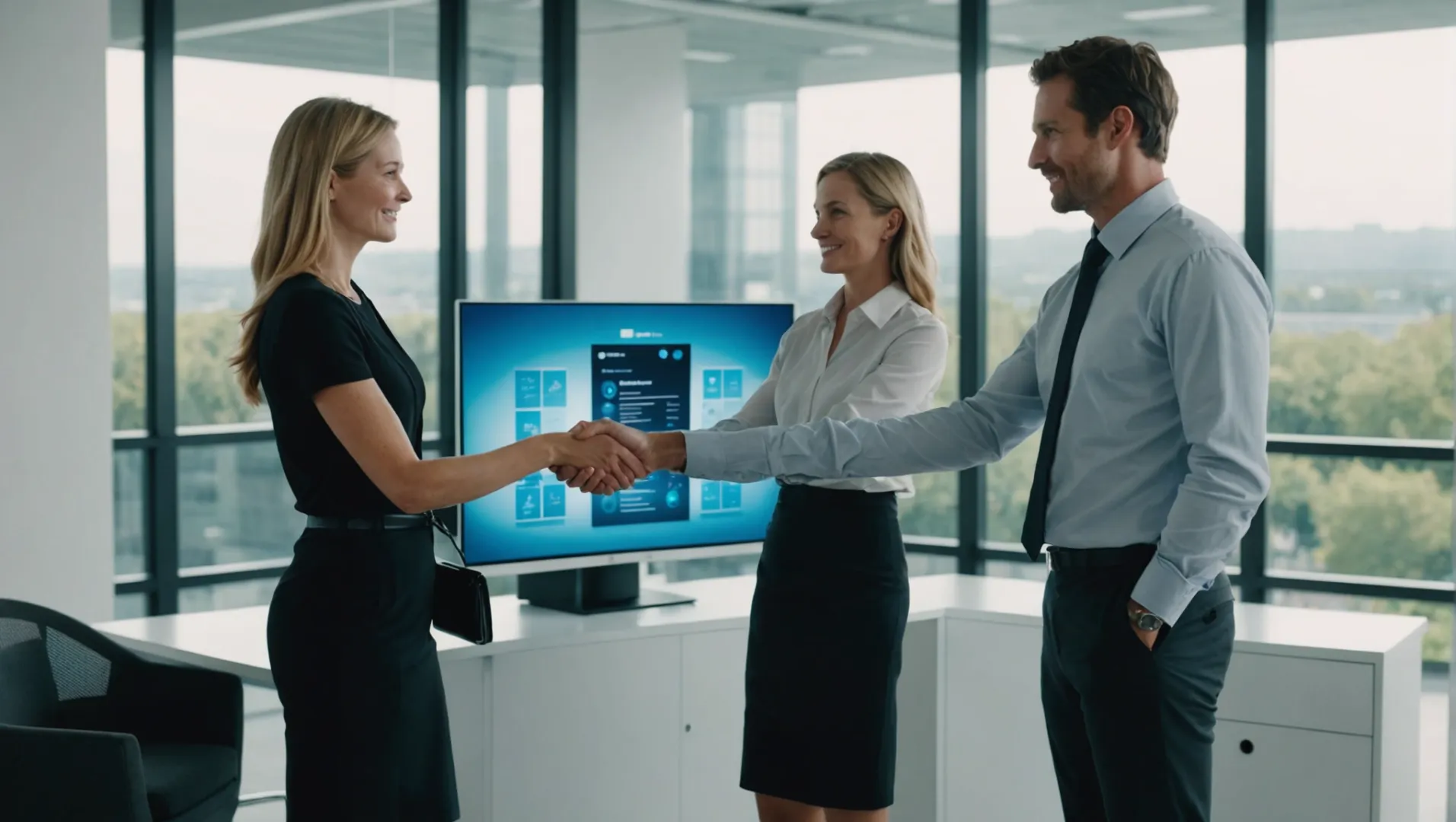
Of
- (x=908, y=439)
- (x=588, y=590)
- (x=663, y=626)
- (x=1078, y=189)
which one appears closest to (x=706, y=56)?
(x=588, y=590)

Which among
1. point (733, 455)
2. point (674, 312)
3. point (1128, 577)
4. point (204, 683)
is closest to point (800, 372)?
point (733, 455)

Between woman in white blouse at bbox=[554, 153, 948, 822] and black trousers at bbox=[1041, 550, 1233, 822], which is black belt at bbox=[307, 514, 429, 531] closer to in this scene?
woman in white blouse at bbox=[554, 153, 948, 822]

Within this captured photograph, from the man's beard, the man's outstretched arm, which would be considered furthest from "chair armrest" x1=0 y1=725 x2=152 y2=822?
the man's beard

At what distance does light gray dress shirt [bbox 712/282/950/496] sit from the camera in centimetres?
284

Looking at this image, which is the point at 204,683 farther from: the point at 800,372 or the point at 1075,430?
the point at 1075,430

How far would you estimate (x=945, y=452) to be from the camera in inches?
104

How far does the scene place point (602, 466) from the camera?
2.94m

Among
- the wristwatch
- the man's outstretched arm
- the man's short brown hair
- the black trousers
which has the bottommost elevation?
the black trousers

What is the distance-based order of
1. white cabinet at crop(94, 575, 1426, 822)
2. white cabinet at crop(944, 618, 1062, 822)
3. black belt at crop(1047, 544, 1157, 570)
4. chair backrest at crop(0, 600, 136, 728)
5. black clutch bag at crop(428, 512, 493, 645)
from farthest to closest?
1. white cabinet at crop(944, 618, 1062, 822)
2. white cabinet at crop(94, 575, 1426, 822)
3. chair backrest at crop(0, 600, 136, 728)
4. black clutch bag at crop(428, 512, 493, 645)
5. black belt at crop(1047, 544, 1157, 570)

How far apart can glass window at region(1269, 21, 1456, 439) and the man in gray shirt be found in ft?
8.98

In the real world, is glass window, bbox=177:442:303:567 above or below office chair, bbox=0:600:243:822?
above

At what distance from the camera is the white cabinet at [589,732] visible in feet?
10.6

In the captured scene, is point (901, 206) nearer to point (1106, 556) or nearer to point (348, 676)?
point (1106, 556)

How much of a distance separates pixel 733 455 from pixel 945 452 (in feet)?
1.25
